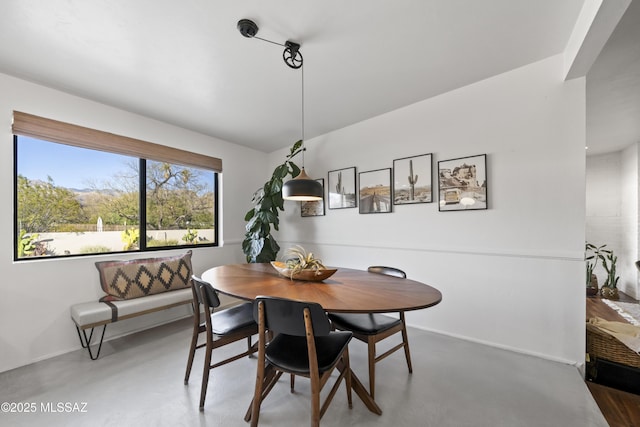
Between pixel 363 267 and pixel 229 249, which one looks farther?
pixel 229 249

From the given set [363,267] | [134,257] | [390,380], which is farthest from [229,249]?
[390,380]

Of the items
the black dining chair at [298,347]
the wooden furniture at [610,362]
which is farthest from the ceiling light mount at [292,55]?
the wooden furniture at [610,362]

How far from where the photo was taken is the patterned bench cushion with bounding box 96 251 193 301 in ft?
9.02

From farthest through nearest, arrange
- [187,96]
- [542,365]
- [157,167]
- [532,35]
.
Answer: [157,167]
[187,96]
[542,365]
[532,35]

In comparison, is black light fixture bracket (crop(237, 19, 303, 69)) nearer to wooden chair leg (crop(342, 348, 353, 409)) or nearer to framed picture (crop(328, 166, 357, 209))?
framed picture (crop(328, 166, 357, 209))

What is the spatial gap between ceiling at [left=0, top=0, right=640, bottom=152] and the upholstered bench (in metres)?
1.85

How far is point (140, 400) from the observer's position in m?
1.80

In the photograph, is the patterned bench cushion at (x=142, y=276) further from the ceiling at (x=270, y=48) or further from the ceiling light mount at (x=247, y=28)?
Result: the ceiling light mount at (x=247, y=28)

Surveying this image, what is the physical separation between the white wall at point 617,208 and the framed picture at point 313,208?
520 cm

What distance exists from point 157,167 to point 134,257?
47.5 inches

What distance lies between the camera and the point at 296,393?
6.11ft

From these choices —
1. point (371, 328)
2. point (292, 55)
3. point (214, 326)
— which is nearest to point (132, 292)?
→ point (214, 326)

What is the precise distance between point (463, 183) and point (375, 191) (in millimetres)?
1036

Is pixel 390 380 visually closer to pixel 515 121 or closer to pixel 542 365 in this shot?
pixel 542 365
